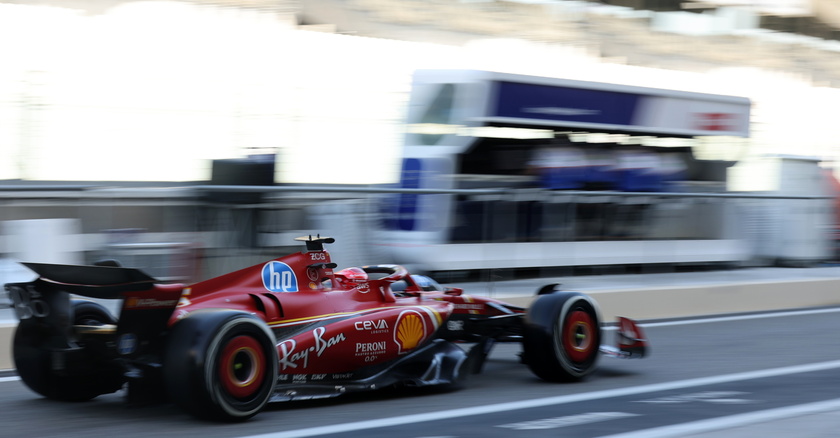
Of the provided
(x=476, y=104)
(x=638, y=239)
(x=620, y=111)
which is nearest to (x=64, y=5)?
(x=476, y=104)

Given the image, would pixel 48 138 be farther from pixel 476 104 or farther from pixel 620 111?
pixel 620 111

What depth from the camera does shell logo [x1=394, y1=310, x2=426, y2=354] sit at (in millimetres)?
6820

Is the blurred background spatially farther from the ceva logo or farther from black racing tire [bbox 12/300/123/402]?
black racing tire [bbox 12/300/123/402]

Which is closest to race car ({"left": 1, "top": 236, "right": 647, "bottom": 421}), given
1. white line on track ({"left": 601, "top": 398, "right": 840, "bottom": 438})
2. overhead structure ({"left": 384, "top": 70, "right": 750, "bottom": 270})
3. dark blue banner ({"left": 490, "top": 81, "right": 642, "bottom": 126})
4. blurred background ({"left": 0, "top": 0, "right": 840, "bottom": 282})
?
blurred background ({"left": 0, "top": 0, "right": 840, "bottom": 282})

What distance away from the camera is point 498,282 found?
11.1m

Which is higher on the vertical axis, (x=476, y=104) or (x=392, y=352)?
(x=476, y=104)

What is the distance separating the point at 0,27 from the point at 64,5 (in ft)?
5.18

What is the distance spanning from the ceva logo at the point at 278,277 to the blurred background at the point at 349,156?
670 millimetres

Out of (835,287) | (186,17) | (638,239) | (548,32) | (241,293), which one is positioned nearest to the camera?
(241,293)

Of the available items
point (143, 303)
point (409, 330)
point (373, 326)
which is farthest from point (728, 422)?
point (143, 303)

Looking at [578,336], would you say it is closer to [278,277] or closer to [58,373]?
[278,277]

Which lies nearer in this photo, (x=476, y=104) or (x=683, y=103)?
(x=476, y=104)

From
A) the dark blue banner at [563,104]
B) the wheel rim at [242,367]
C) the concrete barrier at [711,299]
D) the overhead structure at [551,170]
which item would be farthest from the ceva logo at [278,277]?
the dark blue banner at [563,104]

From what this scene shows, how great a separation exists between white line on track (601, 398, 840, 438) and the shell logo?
1.64m
